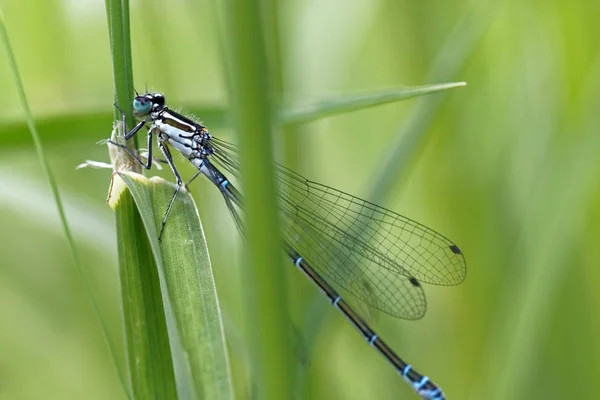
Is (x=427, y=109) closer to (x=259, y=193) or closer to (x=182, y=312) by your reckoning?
(x=182, y=312)

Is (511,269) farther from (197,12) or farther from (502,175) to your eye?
(197,12)

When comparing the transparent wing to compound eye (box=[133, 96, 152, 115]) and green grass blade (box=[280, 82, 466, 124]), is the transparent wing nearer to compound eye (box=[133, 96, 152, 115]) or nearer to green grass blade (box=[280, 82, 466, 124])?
compound eye (box=[133, 96, 152, 115])

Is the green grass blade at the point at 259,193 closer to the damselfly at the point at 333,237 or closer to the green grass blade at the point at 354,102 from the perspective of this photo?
the green grass blade at the point at 354,102

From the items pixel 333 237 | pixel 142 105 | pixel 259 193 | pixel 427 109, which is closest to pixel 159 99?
pixel 142 105

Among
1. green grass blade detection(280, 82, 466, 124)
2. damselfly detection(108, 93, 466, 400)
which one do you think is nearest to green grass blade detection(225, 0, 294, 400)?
green grass blade detection(280, 82, 466, 124)

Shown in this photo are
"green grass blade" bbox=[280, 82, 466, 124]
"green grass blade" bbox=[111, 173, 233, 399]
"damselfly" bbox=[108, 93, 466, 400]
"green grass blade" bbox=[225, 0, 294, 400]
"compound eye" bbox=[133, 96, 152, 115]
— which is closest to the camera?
"green grass blade" bbox=[225, 0, 294, 400]

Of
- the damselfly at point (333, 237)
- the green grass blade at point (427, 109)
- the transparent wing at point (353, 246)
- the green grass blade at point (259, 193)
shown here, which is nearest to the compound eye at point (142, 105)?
the damselfly at point (333, 237)
